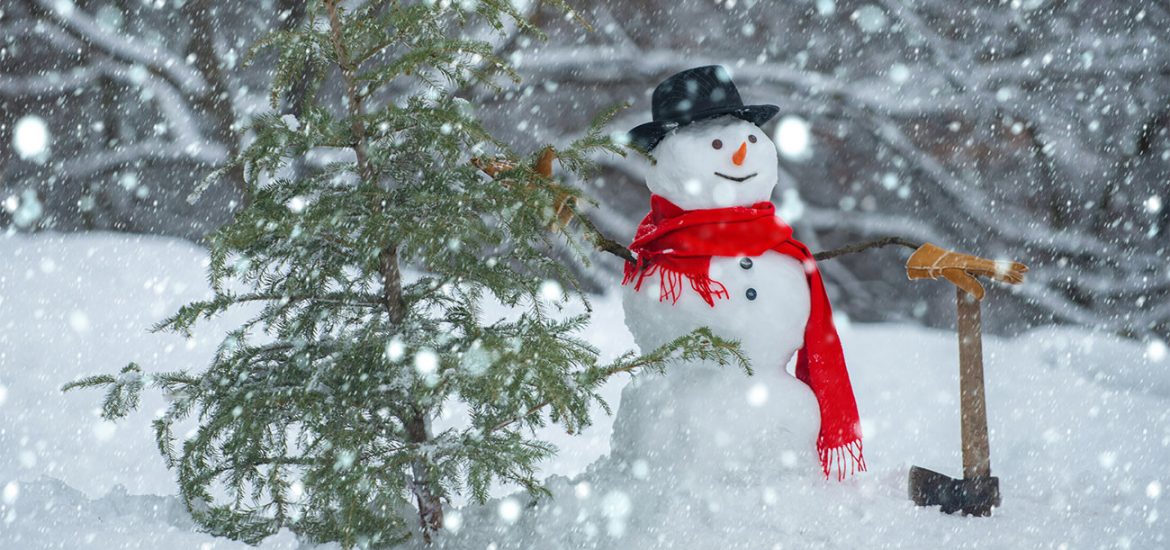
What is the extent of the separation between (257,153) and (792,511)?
71.2 inches

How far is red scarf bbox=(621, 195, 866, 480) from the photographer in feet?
10.3

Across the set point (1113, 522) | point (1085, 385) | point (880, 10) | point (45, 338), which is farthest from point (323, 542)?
point (880, 10)

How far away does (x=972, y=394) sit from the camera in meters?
3.32

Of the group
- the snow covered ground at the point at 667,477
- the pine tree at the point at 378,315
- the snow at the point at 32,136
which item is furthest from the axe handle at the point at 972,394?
the snow at the point at 32,136

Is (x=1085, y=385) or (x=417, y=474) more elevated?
(x=1085, y=385)

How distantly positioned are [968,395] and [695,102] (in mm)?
1357

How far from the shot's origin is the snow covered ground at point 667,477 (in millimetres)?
2887

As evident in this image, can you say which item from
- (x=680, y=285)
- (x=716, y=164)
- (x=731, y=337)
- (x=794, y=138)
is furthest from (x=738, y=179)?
(x=794, y=138)

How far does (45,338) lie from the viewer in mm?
5477

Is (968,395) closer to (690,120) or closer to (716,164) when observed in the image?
(716,164)

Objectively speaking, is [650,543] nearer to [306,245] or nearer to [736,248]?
[736,248]

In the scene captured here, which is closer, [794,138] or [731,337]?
[731,337]

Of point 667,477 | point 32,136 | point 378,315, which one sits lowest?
point 667,477

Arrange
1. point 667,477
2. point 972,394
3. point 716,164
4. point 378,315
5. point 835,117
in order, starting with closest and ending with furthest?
point 378,315 < point 667,477 < point 716,164 < point 972,394 < point 835,117
